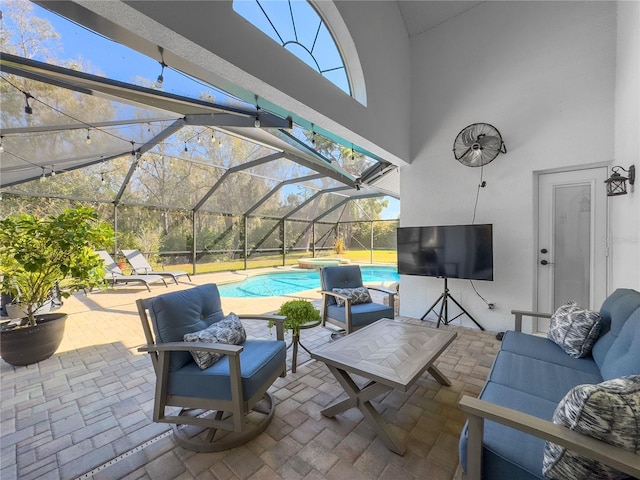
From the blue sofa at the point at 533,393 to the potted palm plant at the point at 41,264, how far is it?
347 cm

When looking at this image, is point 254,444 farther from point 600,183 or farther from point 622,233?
point 600,183

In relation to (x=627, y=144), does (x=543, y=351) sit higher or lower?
lower

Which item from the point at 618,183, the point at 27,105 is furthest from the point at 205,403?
the point at 618,183

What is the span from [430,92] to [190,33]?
3.82m

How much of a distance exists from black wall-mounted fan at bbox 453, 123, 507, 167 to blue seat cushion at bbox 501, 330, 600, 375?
2453 mm

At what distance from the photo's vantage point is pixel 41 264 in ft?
8.26

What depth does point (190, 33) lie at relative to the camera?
5.71 ft

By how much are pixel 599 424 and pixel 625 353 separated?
0.90 m

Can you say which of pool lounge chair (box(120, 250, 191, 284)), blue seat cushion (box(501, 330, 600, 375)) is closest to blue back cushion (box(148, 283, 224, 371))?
blue seat cushion (box(501, 330, 600, 375))

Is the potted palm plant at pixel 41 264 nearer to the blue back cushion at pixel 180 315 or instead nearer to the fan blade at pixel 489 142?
the blue back cushion at pixel 180 315

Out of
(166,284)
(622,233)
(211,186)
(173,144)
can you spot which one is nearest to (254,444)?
(622,233)

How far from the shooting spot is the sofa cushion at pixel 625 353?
52.3 inches

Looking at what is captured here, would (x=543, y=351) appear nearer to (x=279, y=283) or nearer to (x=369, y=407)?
(x=369, y=407)

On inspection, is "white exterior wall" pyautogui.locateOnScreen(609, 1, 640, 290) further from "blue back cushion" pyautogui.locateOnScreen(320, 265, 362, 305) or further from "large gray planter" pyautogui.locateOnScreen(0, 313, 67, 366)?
"large gray planter" pyautogui.locateOnScreen(0, 313, 67, 366)
